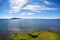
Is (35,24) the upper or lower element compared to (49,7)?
lower

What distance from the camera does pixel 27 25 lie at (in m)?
1.97

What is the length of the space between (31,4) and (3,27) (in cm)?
35

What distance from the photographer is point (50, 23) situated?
77.0 inches

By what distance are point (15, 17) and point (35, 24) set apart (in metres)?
0.20

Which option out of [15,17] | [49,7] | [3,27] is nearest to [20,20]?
[15,17]

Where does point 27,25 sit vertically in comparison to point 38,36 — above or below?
above

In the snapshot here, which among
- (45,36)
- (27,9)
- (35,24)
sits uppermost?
(27,9)

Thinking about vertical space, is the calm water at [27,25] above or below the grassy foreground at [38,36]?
above

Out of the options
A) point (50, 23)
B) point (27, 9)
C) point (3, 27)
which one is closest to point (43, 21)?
point (50, 23)

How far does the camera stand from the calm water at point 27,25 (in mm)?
1959

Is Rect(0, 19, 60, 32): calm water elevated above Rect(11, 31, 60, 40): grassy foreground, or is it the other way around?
Rect(0, 19, 60, 32): calm water

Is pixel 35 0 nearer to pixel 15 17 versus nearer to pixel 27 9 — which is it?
pixel 27 9

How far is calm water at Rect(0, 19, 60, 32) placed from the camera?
6.43 ft

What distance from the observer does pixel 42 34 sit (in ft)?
6.44
